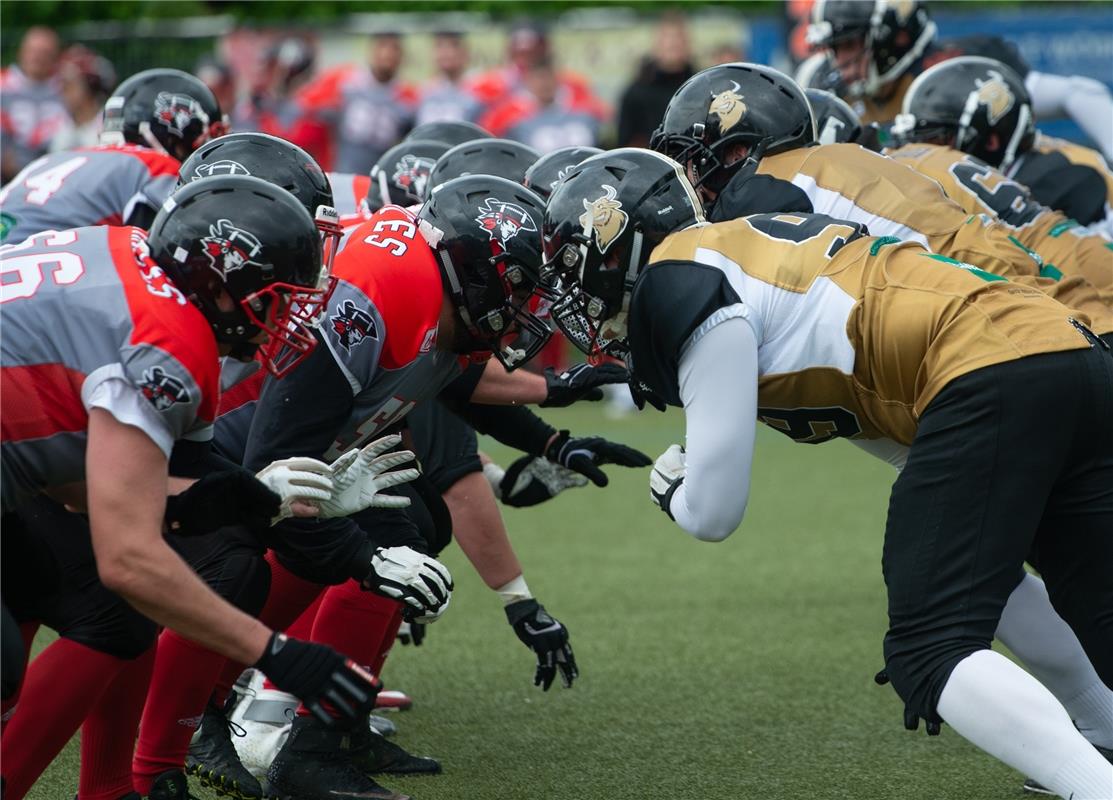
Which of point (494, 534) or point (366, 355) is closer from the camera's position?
point (366, 355)

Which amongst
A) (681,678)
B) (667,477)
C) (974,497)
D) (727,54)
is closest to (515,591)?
(681,678)

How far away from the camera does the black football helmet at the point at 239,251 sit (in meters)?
3.10

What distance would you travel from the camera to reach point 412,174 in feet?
16.8

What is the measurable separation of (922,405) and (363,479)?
1248 millimetres

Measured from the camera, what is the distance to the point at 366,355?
12.4 feet

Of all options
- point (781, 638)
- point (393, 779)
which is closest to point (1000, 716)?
point (393, 779)

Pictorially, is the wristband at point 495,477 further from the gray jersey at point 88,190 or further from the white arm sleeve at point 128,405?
the white arm sleeve at point 128,405

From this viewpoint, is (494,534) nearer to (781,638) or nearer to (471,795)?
(471,795)

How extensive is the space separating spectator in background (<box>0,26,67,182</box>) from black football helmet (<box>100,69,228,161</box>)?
5.62 m

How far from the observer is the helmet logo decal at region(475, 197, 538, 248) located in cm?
390

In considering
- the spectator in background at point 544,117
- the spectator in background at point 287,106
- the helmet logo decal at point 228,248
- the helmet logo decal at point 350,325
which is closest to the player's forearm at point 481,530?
the helmet logo decal at point 350,325

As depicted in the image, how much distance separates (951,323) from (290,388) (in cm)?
154

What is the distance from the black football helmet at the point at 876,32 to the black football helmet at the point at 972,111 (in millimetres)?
817

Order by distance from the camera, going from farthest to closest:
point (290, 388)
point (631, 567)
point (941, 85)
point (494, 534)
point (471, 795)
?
point (631, 567), point (941, 85), point (494, 534), point (471, 795), point (290, 388)
